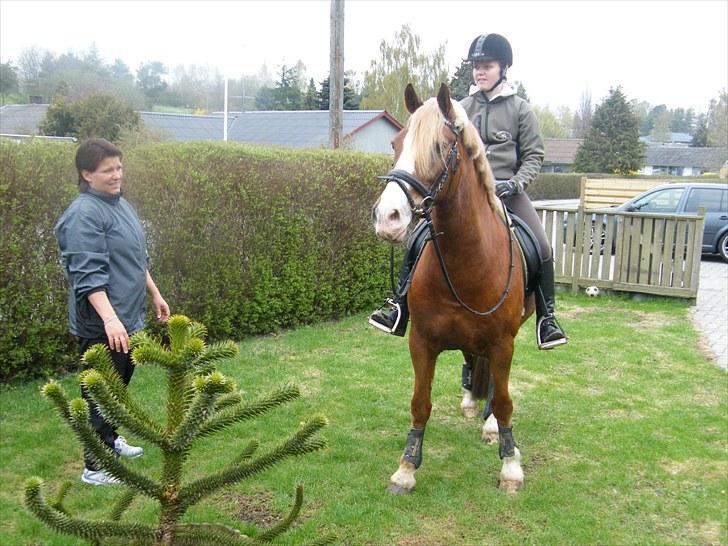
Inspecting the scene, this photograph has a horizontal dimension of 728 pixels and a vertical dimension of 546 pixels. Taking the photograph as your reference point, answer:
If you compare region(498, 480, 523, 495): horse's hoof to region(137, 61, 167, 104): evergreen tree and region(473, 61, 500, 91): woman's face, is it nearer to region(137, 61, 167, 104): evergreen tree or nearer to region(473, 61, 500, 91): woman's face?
region(473, 61, 500, 91): woman's face

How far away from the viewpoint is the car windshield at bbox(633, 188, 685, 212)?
17.4 meters

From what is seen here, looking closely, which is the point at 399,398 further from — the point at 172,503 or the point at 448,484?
the point at 172,503

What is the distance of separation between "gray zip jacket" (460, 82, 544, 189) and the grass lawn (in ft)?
7.29

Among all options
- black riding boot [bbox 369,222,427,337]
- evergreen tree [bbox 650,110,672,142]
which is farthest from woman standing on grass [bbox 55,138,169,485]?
evergreen tree [bbox 650,110,672,142]

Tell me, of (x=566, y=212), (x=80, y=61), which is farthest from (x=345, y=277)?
(x=80, y=61)

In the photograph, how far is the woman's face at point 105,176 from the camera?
4105 mm

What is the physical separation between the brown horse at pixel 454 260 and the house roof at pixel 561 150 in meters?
65.9

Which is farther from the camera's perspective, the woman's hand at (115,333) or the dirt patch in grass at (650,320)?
the dirt patch in grass at (650,320)

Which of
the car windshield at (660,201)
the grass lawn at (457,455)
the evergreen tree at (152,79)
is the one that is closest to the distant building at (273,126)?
the car windshield at (660,201)

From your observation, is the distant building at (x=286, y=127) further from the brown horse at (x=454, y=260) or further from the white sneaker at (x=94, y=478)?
the white sneaker at (x=94, y=478)

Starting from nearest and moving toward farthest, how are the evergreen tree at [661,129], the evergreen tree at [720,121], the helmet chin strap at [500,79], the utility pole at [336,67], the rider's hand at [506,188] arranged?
the rider's hand at [506,188] → the helmet chin strap at [500,79] → the utility pole at [336,67] → the evergreen tree at [720,121] → the evergreen tree at [661,129]

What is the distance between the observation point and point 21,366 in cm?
641

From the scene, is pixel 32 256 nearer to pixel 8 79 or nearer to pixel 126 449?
pixel 126 449

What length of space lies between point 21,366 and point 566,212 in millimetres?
9011
